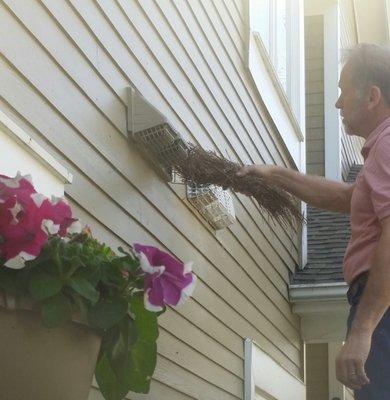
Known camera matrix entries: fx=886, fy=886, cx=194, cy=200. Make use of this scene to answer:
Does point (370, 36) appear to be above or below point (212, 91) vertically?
above

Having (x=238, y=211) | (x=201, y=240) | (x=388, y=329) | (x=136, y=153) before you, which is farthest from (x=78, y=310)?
(x=238, y=211)

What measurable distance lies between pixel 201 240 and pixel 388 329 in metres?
1.99

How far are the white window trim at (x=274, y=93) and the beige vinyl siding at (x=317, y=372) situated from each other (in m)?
2.96

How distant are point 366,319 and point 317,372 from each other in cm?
731

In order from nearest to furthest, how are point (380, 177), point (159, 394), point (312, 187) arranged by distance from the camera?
point (380, 177), point (312, 187), point (159, 394)

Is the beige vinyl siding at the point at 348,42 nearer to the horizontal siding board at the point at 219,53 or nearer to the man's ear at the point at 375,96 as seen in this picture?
the horizontal siding board at the point at 219,53

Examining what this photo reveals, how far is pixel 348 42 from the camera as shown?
1183 cm

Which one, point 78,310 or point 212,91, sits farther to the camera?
point 212,91

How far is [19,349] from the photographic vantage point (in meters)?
1.82

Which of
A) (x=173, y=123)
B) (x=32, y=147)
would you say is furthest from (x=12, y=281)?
(x=173, y=123)

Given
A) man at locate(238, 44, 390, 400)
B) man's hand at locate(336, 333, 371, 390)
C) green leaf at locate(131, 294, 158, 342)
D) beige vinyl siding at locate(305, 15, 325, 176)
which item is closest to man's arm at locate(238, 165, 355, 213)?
man at locate(238, 44, 390, 400)

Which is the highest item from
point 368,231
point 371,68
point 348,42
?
point 348,42

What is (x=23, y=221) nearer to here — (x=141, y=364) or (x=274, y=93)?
(x=141, y=364)

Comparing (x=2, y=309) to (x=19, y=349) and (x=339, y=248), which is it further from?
(x=339, y=248)
